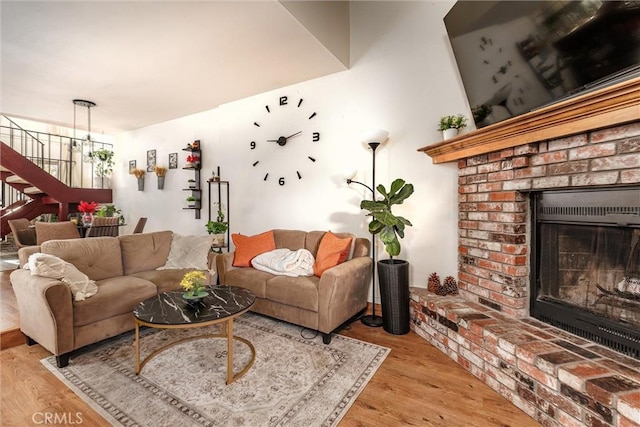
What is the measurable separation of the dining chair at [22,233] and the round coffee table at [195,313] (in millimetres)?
3945

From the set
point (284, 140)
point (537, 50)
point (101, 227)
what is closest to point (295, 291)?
point (284, 140)

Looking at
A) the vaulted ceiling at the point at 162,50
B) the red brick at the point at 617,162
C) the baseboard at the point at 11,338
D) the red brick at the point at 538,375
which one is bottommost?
the baseboard at the point at 11,338

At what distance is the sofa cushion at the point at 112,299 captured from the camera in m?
2.16

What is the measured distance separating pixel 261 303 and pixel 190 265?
984mm

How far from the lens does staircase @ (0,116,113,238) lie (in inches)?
173

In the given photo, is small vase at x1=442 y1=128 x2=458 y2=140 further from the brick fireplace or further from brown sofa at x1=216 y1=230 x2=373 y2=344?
brown sofa at x1=216 y1=230 x2=373 y2=344

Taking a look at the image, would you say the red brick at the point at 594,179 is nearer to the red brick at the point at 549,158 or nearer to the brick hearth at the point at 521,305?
the brick hearth at the point at 521,305

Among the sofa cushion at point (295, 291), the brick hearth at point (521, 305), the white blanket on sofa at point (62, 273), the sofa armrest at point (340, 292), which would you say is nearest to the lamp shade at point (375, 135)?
the brick hearth at point (521, 305)

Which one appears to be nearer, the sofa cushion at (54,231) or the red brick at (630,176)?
the red brick at (630,176)

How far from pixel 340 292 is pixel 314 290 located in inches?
8.6

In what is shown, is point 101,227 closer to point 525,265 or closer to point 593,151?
point 525,265

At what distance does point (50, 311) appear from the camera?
2004 mm

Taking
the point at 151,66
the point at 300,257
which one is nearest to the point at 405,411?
the point at 300,257

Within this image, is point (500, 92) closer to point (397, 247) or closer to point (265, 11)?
point (397, 247)
